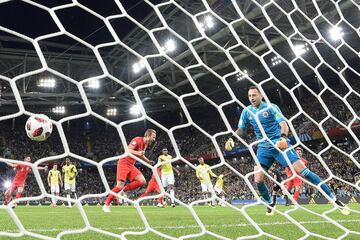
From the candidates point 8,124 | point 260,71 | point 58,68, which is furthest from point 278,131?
point 8,124

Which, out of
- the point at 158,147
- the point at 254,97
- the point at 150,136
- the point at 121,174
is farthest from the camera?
the point at 158,147

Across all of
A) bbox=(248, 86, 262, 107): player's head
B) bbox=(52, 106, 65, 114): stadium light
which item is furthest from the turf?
bbox=(52, 106, 65, 114): stadium light

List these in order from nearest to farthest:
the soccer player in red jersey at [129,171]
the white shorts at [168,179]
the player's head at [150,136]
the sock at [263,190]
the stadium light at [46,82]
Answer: the sock at [263,190] → the player's head at [150,136] → the soccer player in red jersey at [129,171] → the white shorts at [168,179] → the stadium light at [46,82]

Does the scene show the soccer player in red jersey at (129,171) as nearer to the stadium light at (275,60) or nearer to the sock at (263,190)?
the sock at (263,190)

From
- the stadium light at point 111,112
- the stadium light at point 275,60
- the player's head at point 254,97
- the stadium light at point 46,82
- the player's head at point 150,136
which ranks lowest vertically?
the player's head at point 150,136

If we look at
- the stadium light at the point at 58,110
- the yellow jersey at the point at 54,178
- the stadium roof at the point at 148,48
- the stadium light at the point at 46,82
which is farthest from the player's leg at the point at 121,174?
the stadium light at the point at 58,110

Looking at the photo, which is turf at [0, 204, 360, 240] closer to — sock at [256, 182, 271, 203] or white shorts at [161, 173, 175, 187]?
sock at [256, 182, 271, 203]

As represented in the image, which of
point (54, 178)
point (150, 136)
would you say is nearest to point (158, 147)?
point (54, 178)

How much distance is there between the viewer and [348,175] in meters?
16.5

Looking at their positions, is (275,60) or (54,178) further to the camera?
(275,60)

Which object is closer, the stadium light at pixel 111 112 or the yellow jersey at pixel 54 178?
the yellow jersey at pixel 54 178

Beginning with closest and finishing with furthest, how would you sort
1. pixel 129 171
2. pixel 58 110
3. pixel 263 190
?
pixel 263 190
pixel 129 171
pixel 58 110

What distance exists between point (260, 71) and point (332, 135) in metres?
5.08

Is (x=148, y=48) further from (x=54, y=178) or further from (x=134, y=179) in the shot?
(x=134, y=179)
